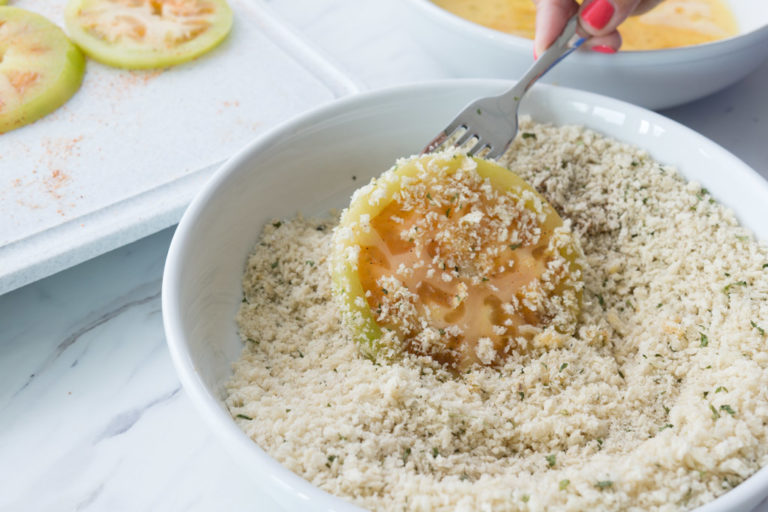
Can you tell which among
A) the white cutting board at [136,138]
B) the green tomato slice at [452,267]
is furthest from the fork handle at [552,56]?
the white cutting board at [136,138]

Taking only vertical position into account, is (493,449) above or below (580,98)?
below

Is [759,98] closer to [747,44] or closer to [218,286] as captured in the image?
[747,44]

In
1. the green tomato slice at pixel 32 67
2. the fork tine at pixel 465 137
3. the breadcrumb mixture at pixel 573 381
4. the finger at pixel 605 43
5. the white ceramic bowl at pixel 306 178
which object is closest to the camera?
the breadcrumb mixture at pixel 573 381

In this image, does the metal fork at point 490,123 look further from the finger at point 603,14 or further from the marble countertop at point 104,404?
the marble countertop at point 104,404

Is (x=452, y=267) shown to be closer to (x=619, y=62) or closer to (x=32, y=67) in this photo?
(x=619, y=62)

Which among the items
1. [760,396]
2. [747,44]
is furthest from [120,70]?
[760,396]

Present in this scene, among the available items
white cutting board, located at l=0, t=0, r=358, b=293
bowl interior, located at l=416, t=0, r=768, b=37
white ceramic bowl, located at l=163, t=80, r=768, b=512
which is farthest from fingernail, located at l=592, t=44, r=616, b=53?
white cutting board, located at l=0, t=0, r=358, b=293

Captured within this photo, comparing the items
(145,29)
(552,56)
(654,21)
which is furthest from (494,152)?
(145,29)
